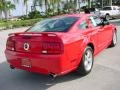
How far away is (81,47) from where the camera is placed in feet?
21.2

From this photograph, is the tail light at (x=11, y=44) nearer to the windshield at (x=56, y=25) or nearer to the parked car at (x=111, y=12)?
the windshield at (x=56, y=25)

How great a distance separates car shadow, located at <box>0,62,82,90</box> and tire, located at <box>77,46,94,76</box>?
0.62ft

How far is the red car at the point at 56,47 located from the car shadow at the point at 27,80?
0.34m

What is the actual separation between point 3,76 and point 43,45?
5.48ft

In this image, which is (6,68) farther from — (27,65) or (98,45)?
(98,45)

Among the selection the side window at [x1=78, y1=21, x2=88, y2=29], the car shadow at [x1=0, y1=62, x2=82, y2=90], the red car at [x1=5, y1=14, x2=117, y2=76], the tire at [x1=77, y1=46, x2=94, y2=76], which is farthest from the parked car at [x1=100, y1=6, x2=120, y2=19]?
the car shadow at [x1=0, y1=62, x2=82, y2=90]

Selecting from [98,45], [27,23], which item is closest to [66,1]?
[27,23]

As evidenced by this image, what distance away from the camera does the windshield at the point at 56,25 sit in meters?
6.72

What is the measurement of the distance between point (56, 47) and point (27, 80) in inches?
50.9

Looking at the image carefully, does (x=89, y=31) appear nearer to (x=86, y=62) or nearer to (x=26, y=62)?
(x=86, y=62)

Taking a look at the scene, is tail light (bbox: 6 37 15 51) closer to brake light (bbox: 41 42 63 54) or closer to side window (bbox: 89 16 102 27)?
brake light (bbox: 41 42 63 54)

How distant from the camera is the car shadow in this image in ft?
20.2

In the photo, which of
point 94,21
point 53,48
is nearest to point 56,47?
point 53,48

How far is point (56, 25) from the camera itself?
6.91 m
